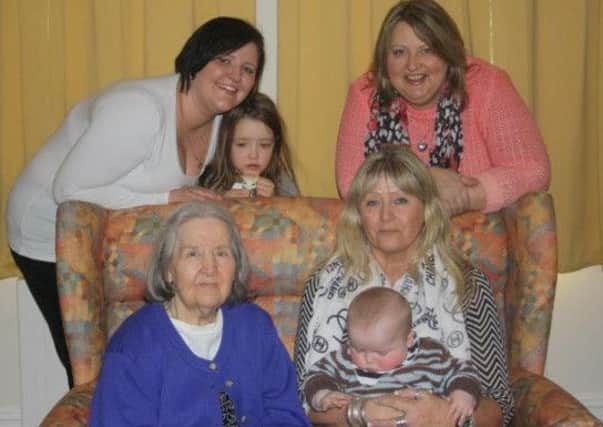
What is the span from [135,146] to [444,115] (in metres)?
0.92

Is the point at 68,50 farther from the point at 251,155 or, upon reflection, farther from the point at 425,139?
the point at 425,139

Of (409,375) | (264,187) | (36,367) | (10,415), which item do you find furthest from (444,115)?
(10,415)

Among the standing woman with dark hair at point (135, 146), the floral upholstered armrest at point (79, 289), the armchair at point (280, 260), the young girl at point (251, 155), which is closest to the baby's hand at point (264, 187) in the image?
the young girl at point (251, 155)

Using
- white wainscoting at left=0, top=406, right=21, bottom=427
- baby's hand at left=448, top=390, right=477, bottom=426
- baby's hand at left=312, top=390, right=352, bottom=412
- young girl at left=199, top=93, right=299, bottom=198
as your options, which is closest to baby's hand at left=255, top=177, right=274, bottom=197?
young girl at left=199, top=93, right=299, bottom=198

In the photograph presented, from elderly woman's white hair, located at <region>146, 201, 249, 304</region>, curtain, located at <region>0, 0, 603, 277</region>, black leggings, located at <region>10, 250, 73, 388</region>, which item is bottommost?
black leggings, located at <region>10, 250, 73, 388</region>

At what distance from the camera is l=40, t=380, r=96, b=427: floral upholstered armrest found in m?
2.27

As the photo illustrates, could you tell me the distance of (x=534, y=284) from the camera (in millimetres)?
2703

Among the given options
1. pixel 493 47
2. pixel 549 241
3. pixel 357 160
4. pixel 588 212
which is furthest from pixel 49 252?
pixel 588 212

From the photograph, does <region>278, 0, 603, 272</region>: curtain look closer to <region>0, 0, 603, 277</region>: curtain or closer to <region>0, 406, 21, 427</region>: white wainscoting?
<region>0, 0, 603, 277</region>: curtain

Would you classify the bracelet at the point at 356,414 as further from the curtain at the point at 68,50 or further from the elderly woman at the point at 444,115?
the curtain at the point at 68,50

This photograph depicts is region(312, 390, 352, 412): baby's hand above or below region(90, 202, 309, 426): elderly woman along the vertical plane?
below

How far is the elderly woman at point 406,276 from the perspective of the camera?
2453mm

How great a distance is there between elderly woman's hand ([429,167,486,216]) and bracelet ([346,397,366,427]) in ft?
2.18

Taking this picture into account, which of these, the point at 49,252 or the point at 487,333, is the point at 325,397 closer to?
the point at 487,333
